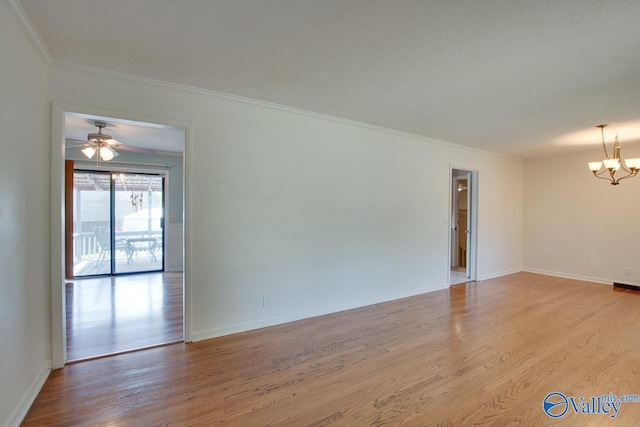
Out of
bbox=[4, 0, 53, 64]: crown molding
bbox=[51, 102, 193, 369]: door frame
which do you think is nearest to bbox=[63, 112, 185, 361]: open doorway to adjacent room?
bbox=[51, 102, 193, 369]: door frame

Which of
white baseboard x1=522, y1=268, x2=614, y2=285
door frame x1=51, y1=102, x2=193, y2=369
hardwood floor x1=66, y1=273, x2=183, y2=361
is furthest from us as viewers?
white baseboard x1=522, y1=268, x2=614, y2=285

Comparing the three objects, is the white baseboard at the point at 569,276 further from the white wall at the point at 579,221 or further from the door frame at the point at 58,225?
the door frame at the point at 58,225

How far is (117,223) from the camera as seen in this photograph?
629cm

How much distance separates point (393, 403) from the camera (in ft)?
6.91

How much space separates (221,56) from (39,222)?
6.18ft

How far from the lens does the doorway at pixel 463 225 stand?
18.9 ft

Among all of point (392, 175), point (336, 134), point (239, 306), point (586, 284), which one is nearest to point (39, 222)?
point (239, 306)

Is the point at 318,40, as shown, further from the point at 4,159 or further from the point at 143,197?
the point at 143,197

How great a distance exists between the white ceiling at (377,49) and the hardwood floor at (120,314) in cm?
258

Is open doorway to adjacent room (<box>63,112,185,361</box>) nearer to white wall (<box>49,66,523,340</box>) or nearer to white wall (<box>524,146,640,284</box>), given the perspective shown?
white wall (<box>49,66,523,340</box>)

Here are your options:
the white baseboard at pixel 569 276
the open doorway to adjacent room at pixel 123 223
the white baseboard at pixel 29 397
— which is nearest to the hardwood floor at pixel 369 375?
the white baseboard at pixel 29 397

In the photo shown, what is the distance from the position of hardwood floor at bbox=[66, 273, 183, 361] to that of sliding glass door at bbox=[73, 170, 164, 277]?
630mm

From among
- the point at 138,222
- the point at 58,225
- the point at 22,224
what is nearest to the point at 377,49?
the point at 22,224

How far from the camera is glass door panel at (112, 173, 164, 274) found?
6301 mm
